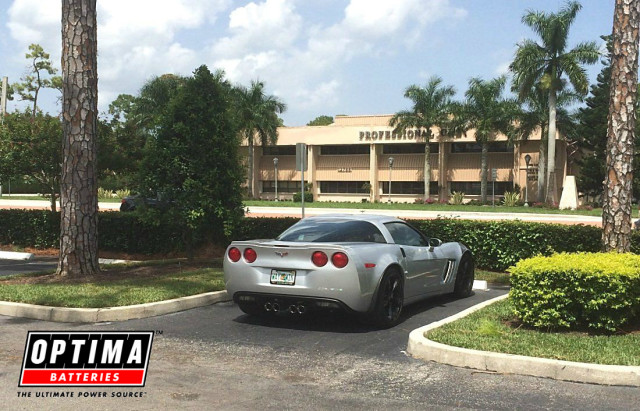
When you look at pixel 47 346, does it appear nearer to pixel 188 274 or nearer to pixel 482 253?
pixel 188 274

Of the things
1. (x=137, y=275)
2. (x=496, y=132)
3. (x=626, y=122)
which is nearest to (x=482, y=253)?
(x=626, y=122)

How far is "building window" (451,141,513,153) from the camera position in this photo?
58.2 m

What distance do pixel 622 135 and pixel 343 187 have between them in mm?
56579

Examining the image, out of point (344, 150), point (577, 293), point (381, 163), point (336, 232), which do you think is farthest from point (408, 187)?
point (577, 293)

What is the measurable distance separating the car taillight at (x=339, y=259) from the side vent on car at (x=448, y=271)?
2.82 meters

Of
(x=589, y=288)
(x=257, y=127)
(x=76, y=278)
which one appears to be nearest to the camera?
(x=589, y=288)

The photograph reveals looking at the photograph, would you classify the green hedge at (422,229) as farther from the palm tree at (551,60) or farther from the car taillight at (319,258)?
the palm tree at (551,60)

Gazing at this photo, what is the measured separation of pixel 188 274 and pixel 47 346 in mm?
5779

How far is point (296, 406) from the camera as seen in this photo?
503cm

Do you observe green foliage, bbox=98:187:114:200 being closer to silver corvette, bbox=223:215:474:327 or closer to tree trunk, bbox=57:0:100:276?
tree trunk, bbox=57:0:100:276

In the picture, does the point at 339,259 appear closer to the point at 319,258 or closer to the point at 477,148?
the point at 319,258

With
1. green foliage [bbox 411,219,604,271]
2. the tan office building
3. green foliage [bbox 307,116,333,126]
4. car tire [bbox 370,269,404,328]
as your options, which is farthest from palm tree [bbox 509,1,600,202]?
green foliage [bbox 307,116,333,126]

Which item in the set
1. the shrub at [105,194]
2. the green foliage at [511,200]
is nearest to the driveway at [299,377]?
the green foliage at [511,200]

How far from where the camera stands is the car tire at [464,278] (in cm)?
1041
